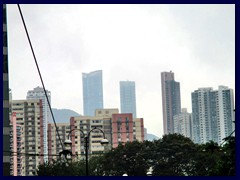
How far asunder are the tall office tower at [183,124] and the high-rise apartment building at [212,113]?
9.63ft

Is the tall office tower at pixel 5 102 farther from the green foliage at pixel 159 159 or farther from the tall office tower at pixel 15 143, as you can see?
the tall office tower at pixel 15 143

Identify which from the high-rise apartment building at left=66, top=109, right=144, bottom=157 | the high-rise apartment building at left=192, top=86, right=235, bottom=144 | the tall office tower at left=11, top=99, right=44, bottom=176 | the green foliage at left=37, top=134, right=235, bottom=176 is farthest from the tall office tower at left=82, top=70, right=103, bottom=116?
the green foliage at left=37, top=134, right=235, bottom=176

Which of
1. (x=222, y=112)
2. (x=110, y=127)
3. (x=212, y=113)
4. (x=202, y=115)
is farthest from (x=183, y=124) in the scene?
(x=110, y=127)

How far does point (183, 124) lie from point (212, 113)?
8.02 m

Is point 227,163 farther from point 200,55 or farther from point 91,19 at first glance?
point 91,19

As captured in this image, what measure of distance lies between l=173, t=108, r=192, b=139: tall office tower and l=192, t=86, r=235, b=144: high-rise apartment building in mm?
2936

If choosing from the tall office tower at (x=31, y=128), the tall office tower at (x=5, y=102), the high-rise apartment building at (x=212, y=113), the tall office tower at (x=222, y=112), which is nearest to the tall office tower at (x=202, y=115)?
the high-rise apartment building at (x=212, y=113)

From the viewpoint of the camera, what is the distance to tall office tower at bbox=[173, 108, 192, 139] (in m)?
79.7

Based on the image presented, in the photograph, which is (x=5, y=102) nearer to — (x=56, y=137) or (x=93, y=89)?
(x=56, y=137)

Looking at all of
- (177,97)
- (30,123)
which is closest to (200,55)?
(177,97)

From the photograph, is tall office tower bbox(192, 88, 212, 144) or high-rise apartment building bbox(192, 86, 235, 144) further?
tall office tower bbox(192, 88, 212, 144)

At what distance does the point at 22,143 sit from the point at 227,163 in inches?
2200

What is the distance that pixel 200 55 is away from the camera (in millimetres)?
102938

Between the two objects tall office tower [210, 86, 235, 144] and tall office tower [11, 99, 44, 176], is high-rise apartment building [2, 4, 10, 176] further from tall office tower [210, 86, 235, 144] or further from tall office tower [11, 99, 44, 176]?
tall office tower [210, 86, 235, 144]
